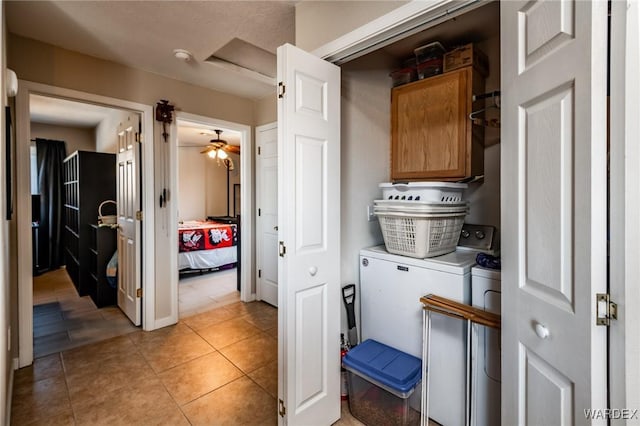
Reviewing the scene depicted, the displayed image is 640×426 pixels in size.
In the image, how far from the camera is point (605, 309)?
2.40 feet

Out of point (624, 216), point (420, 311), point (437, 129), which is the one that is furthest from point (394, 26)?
point (420, 311)

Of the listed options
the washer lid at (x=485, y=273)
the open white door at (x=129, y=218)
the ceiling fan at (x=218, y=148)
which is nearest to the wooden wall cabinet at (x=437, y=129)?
the washer lid at (x=485, y=273)

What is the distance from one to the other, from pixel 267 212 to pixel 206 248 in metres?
1.93

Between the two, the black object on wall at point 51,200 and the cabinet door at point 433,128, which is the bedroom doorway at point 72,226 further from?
the cabinet door at point 433,128

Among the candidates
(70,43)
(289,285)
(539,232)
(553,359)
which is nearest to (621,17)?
(539,232)

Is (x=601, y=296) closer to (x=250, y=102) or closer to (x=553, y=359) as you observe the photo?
(x=553, y=359)

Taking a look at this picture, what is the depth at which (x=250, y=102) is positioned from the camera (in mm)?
3691

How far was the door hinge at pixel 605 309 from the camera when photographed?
72 centimetres

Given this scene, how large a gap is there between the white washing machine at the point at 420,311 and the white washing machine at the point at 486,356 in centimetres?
6

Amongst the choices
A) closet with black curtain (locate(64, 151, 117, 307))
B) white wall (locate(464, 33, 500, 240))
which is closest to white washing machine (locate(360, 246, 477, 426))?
white wall (locate(464, 33, 500, 240))

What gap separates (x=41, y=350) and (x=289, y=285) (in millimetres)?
2534

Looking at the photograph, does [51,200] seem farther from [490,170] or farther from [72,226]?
[490,170]

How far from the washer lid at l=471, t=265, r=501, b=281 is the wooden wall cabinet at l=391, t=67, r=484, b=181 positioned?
620 millimetres

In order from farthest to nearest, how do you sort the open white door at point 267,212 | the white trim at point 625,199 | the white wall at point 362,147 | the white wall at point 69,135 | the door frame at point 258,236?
the white wall at point 69,135
the door frame at point 258,236
the open white door at point 267,212
the white wall at point 362,147
the white trim at point 625,199
